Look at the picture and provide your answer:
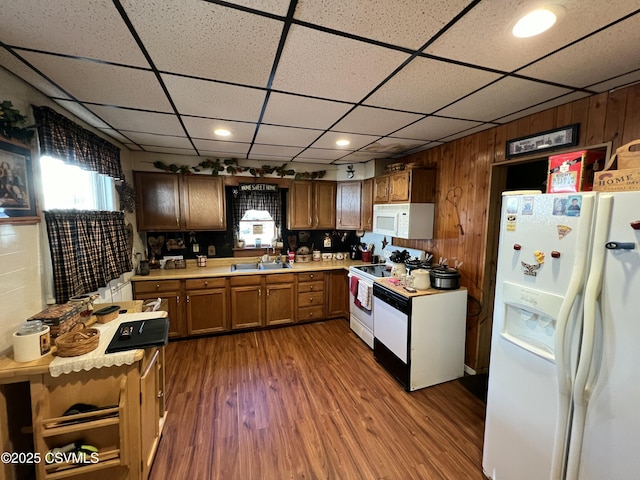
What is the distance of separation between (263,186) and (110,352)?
288cm

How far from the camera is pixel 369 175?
3859 mm

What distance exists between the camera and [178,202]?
3.49 meters

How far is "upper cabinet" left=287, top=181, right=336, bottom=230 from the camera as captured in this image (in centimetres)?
405

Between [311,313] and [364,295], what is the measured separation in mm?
1019

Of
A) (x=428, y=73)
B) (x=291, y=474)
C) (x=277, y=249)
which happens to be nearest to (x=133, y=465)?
(x=291, y=474)

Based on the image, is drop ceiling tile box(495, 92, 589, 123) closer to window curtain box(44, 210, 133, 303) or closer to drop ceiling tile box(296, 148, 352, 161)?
drop ceiling tile box(296, 148, 352, 161)

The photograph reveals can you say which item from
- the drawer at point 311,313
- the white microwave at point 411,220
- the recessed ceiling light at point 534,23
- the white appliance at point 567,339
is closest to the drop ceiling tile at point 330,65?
the recessed ceiling light at point 534,23

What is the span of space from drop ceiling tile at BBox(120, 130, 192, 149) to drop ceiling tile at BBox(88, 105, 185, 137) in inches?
5.3

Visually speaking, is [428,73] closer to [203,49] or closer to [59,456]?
[203,49]

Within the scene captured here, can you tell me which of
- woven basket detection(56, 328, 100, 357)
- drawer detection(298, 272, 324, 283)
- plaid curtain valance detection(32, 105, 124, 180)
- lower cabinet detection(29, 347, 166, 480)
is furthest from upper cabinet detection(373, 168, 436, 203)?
plaid curtain valance detection(32, 105, 124, 180)

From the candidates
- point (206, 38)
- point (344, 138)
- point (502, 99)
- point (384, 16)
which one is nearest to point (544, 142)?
point (502, 99)

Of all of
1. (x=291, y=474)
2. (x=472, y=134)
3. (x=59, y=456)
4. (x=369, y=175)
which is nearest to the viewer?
(x=59, y=456)

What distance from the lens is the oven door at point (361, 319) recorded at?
3.22 metres

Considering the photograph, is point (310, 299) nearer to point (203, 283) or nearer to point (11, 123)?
point (203, 283)
